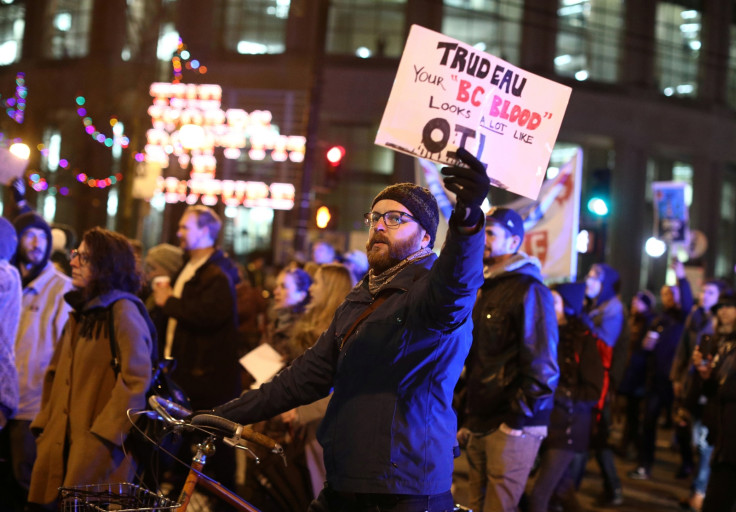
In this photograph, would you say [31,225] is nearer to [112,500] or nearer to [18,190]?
[18,190]

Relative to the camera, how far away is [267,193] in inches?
876

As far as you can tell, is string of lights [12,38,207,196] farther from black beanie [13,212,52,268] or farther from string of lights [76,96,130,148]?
black beanie [13,212,52,268]

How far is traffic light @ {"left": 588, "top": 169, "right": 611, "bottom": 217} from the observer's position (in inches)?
565

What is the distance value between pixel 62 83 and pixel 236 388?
22244 millimetres

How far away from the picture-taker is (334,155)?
15570mm

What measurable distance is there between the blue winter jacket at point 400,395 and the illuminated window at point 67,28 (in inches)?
998

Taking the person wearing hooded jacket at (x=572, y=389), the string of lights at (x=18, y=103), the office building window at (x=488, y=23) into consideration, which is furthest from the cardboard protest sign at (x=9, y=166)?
the office building window at (x=488, y=23)

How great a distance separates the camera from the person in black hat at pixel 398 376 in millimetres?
2975

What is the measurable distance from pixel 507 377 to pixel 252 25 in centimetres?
2123

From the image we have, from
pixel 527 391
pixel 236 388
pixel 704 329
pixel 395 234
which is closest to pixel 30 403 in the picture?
pixel 236 388

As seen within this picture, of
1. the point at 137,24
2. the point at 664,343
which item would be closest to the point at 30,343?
the point at 664,343

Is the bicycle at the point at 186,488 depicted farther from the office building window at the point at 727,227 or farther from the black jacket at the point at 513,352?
the office building window at the point at 727,227

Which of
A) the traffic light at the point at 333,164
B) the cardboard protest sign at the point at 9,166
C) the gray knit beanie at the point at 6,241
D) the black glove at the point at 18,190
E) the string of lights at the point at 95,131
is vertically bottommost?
the gray knit beanie at the point at 6,241

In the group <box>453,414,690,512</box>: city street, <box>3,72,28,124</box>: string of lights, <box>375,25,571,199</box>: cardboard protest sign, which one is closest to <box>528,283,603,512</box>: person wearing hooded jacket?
<box>453,414,690,512</box>: city street
